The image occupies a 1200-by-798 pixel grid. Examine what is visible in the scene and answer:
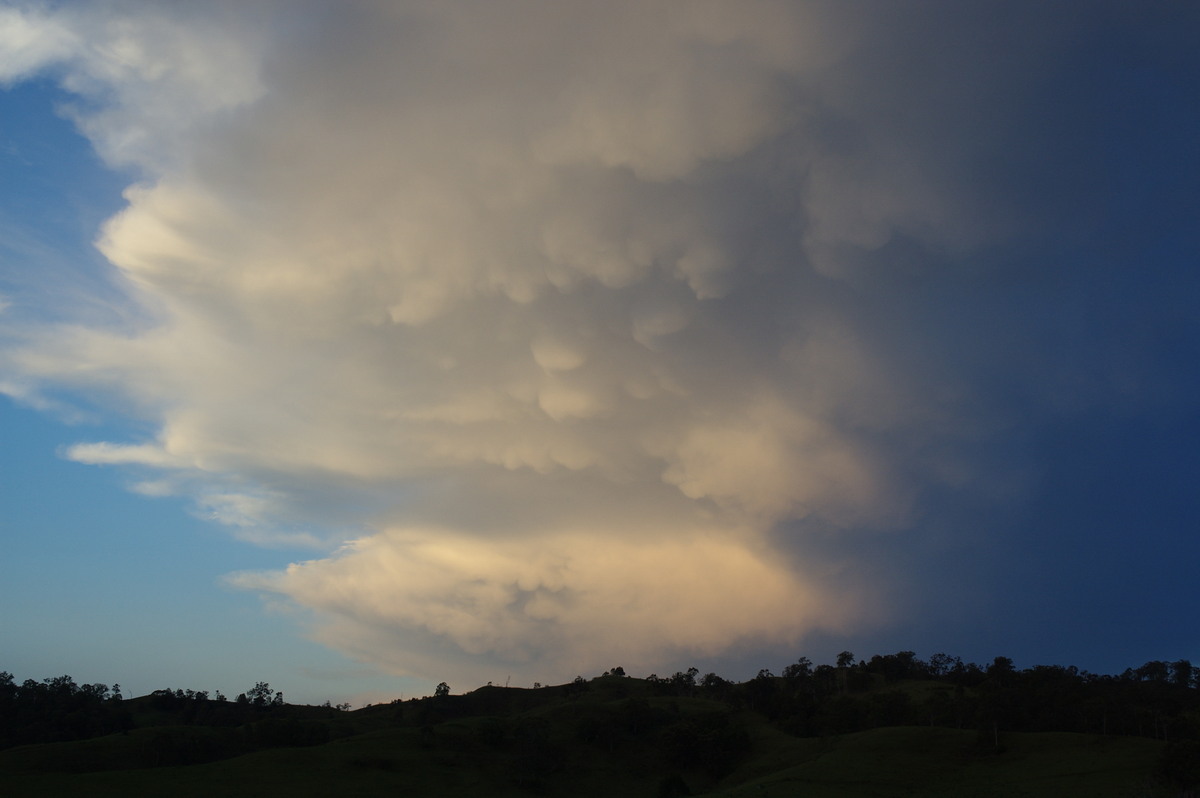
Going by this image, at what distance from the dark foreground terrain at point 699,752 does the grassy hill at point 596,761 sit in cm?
42

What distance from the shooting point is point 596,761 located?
159m

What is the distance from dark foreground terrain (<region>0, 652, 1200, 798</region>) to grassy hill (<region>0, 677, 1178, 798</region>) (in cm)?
42

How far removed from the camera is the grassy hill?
108438 millimetres

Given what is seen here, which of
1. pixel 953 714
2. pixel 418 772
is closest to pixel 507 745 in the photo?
pixel 418 772

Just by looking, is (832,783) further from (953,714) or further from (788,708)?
(788,708)

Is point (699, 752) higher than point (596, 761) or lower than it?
higher

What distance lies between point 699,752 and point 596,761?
72.2 ft

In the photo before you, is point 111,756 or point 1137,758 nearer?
point 1137,758

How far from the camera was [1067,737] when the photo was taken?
420 feet

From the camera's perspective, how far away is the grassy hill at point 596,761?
108m

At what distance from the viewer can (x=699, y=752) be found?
156m

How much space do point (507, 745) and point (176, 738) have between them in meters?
69.6

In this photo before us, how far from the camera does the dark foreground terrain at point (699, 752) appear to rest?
4286 inches

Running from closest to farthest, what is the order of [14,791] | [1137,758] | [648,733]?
[14,791], [1137,758], [648,733]
